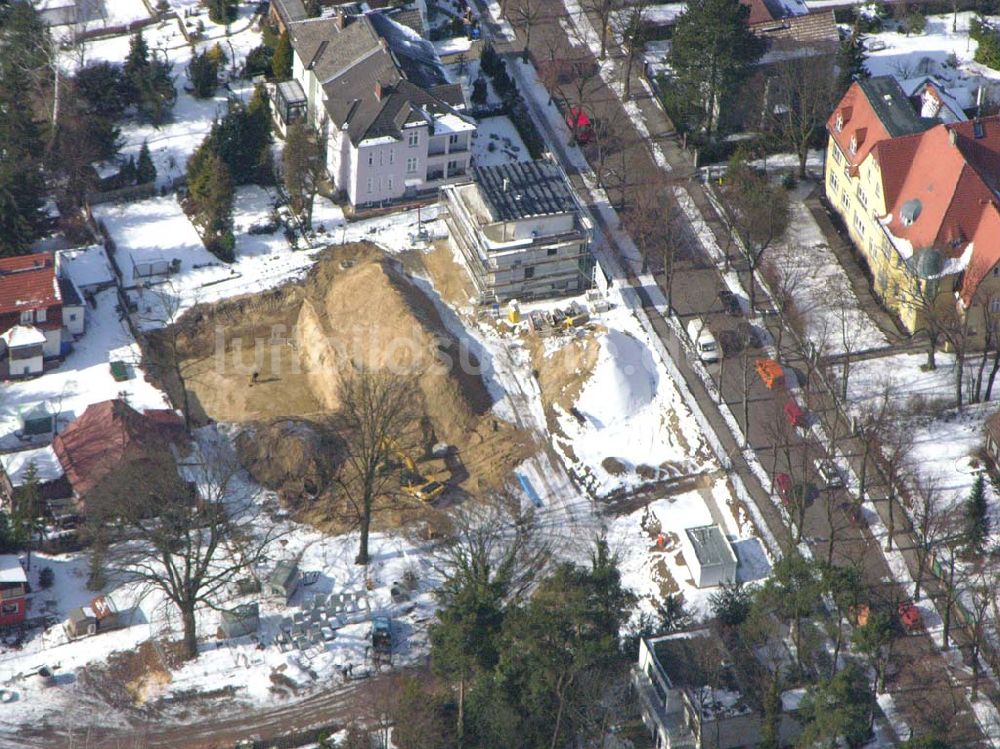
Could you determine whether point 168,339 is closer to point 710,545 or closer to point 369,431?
point 369,431

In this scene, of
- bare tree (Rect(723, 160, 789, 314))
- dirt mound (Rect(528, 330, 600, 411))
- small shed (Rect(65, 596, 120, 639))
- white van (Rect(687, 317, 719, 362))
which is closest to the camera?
small shed (Rect(65, 596, 120, 639))

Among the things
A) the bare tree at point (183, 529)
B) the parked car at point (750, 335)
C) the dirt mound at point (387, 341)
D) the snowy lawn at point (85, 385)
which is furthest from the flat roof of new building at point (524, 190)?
the snowy lawn at point (85, 385)

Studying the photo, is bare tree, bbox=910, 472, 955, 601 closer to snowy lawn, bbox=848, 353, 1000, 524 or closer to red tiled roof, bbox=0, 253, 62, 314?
snowy lawn, bbox=848, 353, 1000, 524

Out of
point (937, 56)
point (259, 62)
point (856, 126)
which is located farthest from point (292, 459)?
point (937, 56)

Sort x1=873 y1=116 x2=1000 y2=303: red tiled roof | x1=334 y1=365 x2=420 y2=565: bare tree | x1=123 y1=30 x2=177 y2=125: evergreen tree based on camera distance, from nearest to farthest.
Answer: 1. x1=334 y1=365 x2=420 y2=565: bare tree
2. x1=873 y1=116 x2=1000 y2=303: red tiled roof
3. x1=123 y1=30 x2=177 y2=125: evergreen tree

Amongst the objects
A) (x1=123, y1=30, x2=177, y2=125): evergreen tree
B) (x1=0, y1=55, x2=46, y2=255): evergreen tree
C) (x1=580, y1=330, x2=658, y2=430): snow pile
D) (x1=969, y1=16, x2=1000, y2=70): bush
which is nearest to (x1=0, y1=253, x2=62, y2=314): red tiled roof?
(x1=0, y1=55, x2=46, y2=255): evergreen tree

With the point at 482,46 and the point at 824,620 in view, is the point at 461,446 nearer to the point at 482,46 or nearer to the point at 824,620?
the point at 824,620
